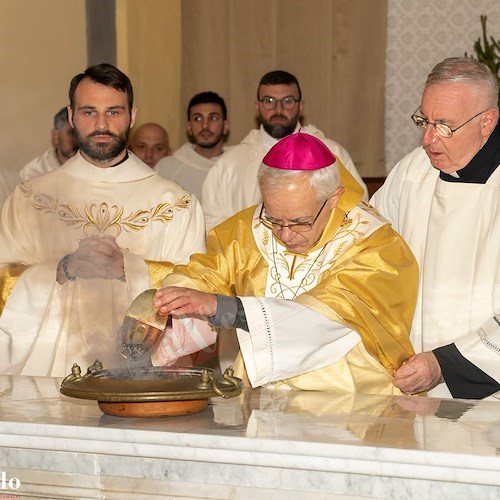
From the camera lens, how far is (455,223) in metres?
4.72

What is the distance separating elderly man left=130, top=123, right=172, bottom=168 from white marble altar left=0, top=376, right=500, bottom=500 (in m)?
5.93

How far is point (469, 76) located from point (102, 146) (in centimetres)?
184

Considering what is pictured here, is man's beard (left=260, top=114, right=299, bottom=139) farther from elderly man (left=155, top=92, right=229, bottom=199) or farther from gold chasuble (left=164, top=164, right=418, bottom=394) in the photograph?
gold chasuble (left=164, top=164, right=418, bottom=394)

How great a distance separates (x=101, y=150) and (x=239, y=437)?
2.62 m

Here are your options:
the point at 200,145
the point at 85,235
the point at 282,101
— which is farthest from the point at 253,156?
the point at 85,235

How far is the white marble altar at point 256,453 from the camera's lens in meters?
2.93

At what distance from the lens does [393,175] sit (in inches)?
195

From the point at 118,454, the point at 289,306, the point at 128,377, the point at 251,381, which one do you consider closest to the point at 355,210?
the point at 289,306

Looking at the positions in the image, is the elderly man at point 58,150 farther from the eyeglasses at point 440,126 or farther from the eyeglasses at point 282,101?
the eyeglasses at point 440,126

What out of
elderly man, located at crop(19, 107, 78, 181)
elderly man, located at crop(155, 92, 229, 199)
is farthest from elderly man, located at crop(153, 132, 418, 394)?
elderly man, located at crop(155, 92, 229, 199)

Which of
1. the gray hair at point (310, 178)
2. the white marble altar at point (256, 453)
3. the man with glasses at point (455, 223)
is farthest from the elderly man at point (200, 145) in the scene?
the white marble altar at point (256, 453)

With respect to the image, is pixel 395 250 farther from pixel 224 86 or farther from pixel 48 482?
pixel 224 86

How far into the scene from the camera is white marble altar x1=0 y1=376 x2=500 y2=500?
293 cm

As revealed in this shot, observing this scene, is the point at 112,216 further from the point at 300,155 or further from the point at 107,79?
the point at 300,155
